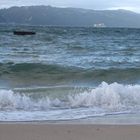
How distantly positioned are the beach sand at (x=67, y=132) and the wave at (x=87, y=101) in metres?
1.99

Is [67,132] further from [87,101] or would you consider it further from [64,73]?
[64,73]

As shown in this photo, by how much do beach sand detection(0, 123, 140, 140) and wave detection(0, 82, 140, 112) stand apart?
6.53 ft

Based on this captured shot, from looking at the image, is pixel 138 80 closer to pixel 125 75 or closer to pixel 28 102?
pixel 125 75

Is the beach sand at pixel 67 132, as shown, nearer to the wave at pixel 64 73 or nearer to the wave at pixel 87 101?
the wave at pixel 87 101

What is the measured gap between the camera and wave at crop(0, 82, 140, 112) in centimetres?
921

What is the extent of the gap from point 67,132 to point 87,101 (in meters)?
3.20

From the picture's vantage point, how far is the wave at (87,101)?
9211 millimetres

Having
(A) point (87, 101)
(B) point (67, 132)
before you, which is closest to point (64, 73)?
(A) point (87, 101)

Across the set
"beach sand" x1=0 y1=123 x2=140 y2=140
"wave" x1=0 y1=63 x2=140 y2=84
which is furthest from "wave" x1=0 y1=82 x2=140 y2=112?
"wave" x1=0 y1=63 x2=140 y2=84

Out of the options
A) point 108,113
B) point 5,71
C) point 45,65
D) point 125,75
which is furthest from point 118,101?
point 45,65

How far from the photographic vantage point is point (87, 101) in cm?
974

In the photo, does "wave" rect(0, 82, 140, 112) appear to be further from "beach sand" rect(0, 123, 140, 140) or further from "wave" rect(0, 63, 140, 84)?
"wave" rect(0, 63, 140, 84)

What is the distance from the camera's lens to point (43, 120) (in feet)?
25.5

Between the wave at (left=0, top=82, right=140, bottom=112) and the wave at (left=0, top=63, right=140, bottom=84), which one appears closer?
the wave at (left=0, top=82, right=140, bottom=112)
